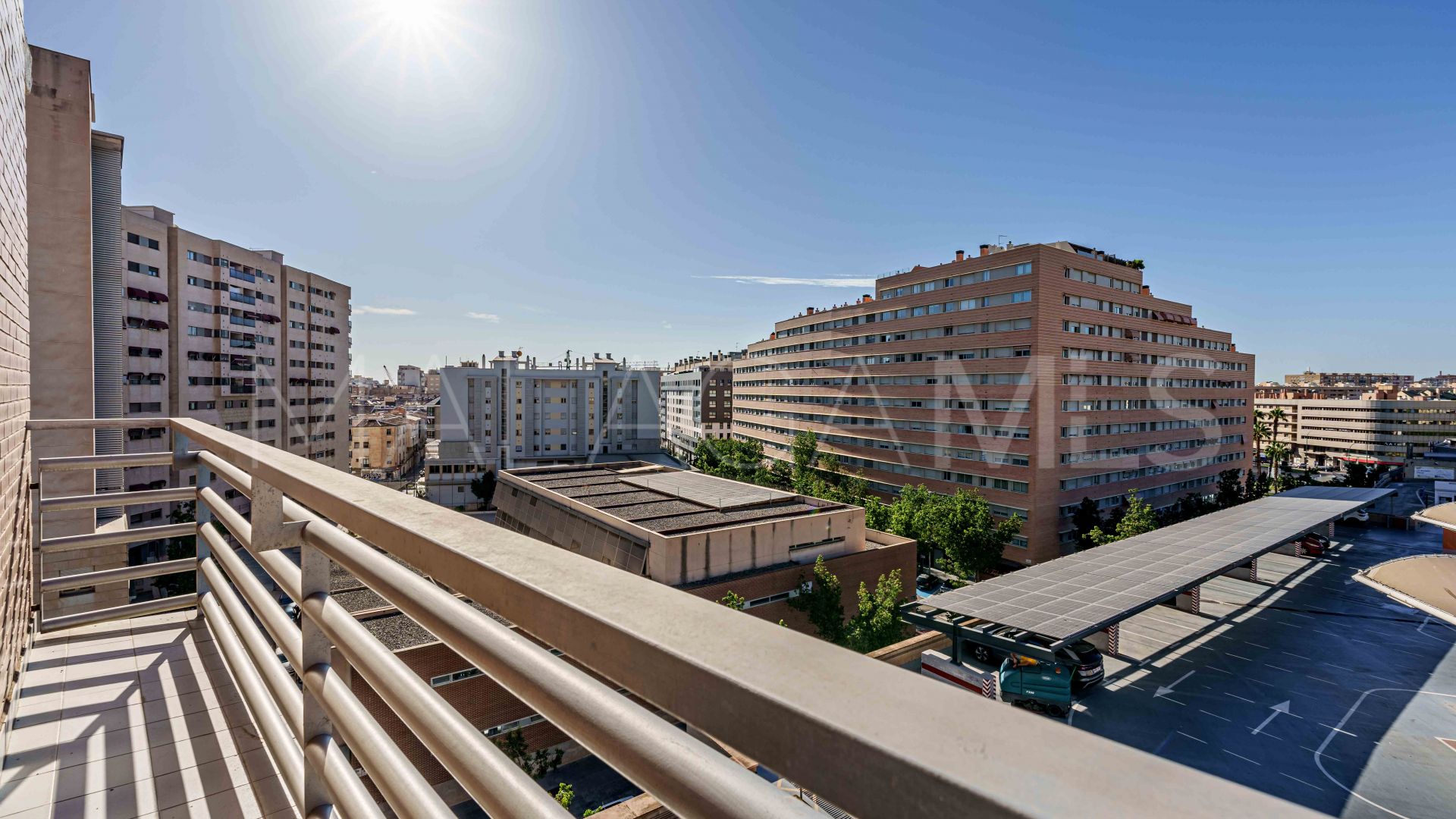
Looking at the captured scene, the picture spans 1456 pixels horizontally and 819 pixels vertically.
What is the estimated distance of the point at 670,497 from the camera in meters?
23.6

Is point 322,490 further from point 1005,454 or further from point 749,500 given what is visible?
point 1005,454

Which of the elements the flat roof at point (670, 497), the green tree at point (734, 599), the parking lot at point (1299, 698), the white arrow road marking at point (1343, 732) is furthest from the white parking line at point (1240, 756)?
the flat roof at point (670, 497)

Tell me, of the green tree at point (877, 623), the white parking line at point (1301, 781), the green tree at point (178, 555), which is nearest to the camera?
the white parking line at point (1301, 781)

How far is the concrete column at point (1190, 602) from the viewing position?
71.0 feet

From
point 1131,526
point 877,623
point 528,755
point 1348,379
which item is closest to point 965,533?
point 1131,526

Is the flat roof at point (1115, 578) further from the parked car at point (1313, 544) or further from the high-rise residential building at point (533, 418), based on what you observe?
the high-rise residential building at point (533, 418)

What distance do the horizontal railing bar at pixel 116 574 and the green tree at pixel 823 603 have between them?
16.7 meters

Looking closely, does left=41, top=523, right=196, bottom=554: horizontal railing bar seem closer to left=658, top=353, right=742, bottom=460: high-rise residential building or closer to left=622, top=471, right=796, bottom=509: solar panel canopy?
left=622, top=471, right=796, bottom=509: solar panel canopy

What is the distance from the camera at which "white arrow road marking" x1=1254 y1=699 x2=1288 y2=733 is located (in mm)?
13945

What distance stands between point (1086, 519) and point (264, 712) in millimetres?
34182

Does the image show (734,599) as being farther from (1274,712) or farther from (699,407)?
(699,407)

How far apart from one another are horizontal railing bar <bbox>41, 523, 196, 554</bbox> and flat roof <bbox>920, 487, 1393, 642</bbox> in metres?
14.2

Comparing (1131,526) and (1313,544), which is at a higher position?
(1131,526)

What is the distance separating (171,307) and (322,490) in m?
42.8
